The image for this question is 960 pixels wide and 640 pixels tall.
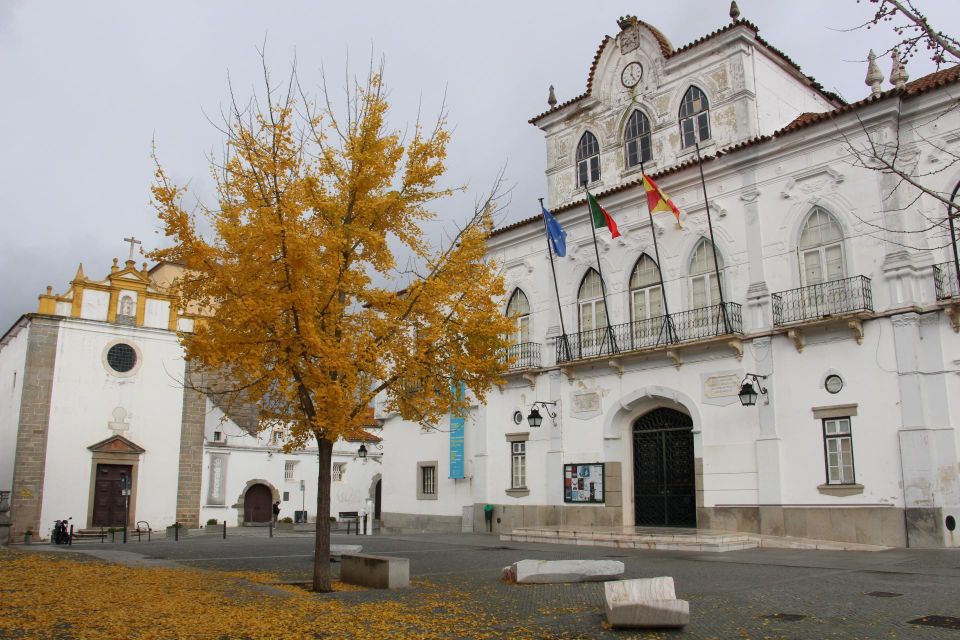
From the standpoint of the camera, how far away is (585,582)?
11273 millimetres

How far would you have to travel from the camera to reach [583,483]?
22.8 metres

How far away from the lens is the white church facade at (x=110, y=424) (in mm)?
30109

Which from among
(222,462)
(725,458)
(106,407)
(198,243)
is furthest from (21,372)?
(725,458)

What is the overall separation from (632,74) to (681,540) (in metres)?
15.1

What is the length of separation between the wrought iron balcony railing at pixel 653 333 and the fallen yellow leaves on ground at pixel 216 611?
11610mm

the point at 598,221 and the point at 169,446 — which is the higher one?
the point at 598,221

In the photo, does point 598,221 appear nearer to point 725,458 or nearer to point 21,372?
point 725,458

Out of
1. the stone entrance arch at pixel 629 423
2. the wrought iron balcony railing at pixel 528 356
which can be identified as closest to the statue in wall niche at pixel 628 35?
the wrought iron balcony railing at pixel 528 356

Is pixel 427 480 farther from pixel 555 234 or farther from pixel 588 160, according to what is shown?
pixel 588 160

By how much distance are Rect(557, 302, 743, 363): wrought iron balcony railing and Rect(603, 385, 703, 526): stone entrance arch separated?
4.39ft

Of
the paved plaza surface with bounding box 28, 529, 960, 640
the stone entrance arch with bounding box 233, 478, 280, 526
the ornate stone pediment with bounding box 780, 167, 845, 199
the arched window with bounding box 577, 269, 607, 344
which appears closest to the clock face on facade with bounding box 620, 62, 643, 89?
the arched window with bounding box 577, 269, 607, 344

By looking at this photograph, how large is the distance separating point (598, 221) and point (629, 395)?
5064mm

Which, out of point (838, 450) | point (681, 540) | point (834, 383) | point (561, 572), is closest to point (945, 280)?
point (834, 383)

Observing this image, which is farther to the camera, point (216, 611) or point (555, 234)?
point (555, 234)
